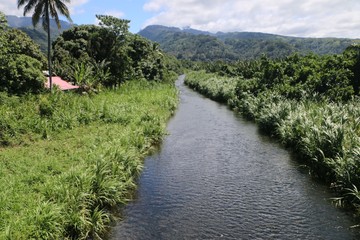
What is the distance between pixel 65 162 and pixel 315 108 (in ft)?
64.9

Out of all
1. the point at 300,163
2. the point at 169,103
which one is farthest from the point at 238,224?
the point at 169,103

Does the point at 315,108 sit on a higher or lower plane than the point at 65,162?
higher

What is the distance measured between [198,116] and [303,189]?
73.8 feet

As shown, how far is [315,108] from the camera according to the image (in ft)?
87.4

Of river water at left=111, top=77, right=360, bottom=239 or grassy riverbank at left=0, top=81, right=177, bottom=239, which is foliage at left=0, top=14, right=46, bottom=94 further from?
river water at left=111, top=77, right=360, bottom=239

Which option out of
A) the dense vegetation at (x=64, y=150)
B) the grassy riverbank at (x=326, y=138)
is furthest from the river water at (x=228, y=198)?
the dense vegetation at (x=64, y=150)

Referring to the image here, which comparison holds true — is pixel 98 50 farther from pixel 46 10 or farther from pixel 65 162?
pixel 65 162

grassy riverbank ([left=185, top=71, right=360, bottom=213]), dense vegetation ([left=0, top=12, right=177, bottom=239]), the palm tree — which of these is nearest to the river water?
grassy riverbank ([left=185, top=71, right=360, bottom=213])

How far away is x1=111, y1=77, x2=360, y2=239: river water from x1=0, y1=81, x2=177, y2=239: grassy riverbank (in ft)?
3.88

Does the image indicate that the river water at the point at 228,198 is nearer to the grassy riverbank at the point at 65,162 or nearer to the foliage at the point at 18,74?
the grassy riverbank at the point at 65,162

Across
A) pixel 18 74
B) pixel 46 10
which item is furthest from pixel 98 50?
pixel 18 74

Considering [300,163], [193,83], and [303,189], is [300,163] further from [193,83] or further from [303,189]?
[193,83]

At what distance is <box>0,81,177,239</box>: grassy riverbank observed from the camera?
1118cm

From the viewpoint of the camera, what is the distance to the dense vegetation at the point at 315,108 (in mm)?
16527
